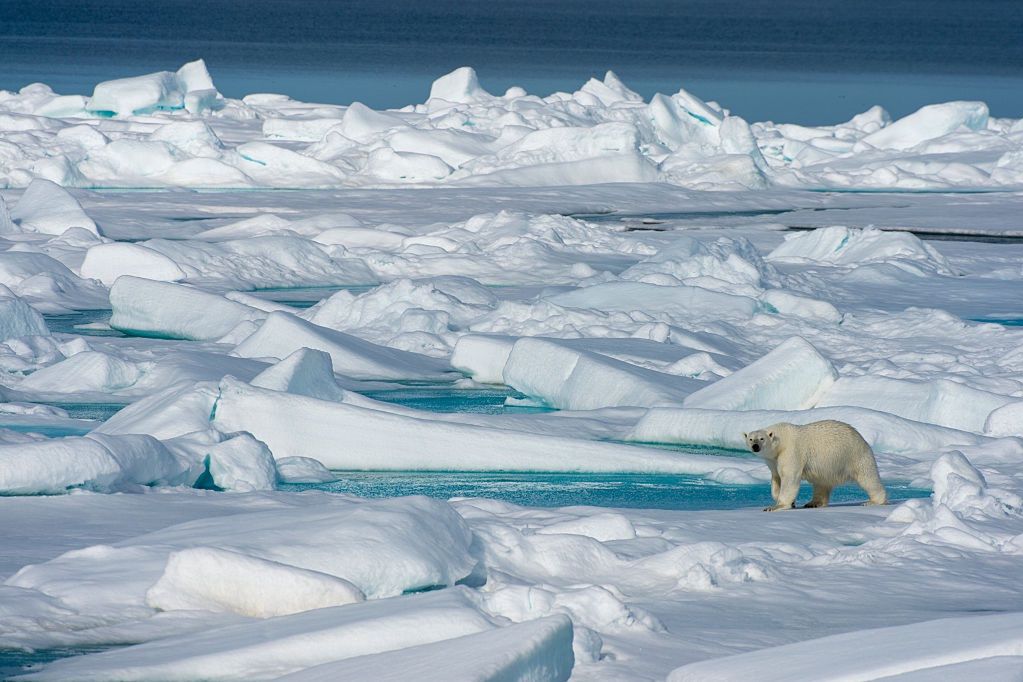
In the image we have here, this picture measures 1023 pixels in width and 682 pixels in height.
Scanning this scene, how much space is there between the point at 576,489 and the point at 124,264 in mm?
7285

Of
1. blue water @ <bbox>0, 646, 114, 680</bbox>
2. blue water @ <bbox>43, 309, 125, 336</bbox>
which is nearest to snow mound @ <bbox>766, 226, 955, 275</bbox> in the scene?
blue water @ <bbox>43, 309, 125, 336</bbox>

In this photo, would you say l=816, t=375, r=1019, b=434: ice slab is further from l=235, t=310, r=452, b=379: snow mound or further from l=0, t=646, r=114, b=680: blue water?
l=0, t=646, r=114, b=680: blue water

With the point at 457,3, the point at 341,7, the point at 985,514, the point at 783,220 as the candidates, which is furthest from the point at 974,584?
the point at 457,3

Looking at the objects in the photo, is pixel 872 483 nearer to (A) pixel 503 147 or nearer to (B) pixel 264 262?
(B) pixel 264 262

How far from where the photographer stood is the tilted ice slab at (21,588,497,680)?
11.4 ft

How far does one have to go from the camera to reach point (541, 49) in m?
64.4

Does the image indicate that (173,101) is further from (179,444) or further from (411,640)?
(411,640)

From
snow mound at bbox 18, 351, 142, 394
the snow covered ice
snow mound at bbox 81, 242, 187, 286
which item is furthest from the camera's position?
snow mound at bbox 81, 242, 187, 286

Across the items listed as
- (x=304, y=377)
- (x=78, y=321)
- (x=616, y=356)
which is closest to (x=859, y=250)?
(x=616, y=356)

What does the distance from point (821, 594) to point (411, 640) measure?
1.43 m

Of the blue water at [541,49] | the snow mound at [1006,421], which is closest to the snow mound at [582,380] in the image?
the snow mound at [1006,421]

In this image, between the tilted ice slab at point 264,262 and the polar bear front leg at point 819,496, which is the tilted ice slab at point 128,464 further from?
the tilted ice slab at point 264,262

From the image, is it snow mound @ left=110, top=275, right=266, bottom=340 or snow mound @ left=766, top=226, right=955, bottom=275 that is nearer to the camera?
snow mound @ left=110, top=275, right=266, bottom=340

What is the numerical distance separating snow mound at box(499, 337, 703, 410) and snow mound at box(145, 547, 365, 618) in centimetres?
435
